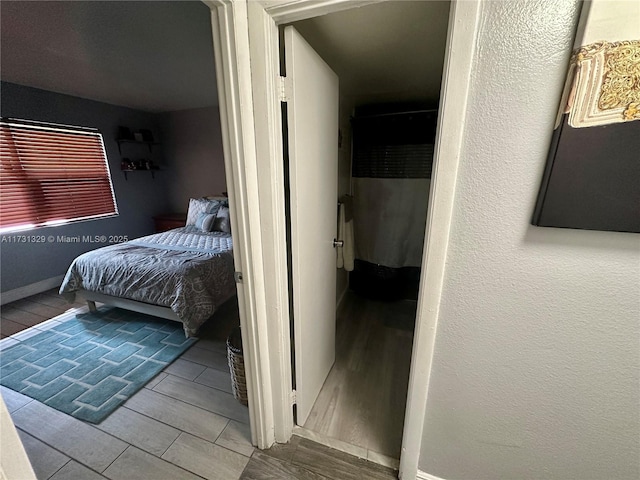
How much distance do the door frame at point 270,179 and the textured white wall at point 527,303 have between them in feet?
0.15

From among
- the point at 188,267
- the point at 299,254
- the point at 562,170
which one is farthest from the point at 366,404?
the point at 188,267

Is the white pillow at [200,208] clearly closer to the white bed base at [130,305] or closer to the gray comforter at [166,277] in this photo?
the gray comforter at [166,277]

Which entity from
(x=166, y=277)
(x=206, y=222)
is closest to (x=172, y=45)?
(x=166, y=277)

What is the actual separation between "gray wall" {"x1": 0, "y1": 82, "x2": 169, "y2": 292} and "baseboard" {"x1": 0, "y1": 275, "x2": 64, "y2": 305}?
5cm

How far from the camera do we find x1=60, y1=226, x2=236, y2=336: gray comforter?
83.0 inches

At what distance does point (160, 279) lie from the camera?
7.16 ft

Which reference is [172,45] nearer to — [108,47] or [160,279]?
[108,47]

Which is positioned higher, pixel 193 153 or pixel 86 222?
pixel 193 153

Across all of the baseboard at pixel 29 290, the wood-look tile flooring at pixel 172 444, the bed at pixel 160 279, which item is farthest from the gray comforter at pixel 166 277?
the baseboard at pixel 29 290

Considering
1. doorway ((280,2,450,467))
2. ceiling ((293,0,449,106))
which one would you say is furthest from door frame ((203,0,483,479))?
ceiling ((293,0,449,106))

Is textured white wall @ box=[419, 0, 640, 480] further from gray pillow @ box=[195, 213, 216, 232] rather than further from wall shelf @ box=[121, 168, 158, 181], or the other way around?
wall shelf @ box=[121, 168, 158, 181]

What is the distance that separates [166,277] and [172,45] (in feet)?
6.02

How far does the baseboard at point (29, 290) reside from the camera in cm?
283

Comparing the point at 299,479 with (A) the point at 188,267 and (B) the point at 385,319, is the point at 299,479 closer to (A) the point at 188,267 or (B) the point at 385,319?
(B) the point at 385,319
